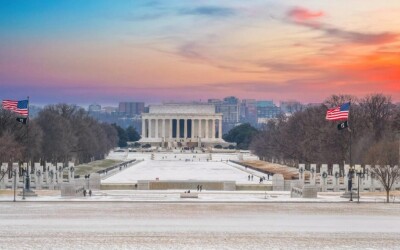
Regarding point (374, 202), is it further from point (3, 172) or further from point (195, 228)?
point (3, 172)

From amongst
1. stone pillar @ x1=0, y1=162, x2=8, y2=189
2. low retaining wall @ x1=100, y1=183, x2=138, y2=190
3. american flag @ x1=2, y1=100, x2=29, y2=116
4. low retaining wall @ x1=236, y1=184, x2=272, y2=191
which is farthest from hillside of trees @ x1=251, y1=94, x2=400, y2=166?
stone pillar @ x1=0, y1=162, x2=8, y2=189

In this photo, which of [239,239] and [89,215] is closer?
[239,239]

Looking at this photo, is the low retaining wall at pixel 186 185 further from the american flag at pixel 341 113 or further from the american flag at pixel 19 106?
the american flag at pixel 19 106

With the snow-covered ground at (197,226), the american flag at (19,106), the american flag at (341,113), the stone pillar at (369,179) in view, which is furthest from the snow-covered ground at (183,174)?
the snow-covered ground at (197,226)

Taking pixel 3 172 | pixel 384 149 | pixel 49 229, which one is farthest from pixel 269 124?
pixel 49 229

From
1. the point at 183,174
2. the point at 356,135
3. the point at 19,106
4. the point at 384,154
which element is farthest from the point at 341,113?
the point at 183,174
